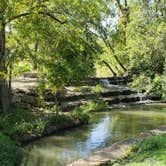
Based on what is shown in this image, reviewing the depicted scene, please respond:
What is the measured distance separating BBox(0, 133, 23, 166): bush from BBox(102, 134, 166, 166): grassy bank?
2.46 m

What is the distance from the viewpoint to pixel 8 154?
9.68 m

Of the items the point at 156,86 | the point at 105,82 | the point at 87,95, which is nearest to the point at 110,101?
the point at 87,95

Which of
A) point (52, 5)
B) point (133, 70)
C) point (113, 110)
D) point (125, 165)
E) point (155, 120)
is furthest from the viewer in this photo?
point (133, 70)

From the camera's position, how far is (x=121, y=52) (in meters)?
33.2

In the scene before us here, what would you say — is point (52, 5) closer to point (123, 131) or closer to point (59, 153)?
point (123, 131)

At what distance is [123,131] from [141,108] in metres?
7.89

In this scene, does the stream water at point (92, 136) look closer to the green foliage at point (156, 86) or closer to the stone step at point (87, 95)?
the green foliage at point (156, 86)

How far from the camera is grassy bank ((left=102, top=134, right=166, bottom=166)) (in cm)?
765

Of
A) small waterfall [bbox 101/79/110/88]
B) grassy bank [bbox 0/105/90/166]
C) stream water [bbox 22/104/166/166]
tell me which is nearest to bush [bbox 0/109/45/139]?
grassy bank [bbox 0/105/90/166]

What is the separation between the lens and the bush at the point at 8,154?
9281 millimetres

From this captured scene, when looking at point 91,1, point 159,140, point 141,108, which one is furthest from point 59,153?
point 141,108

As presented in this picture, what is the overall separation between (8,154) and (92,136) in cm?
570

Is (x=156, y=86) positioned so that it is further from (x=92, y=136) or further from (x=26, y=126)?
(x=26, y=126)

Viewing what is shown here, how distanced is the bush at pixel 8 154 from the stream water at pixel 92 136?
2.63 ft
